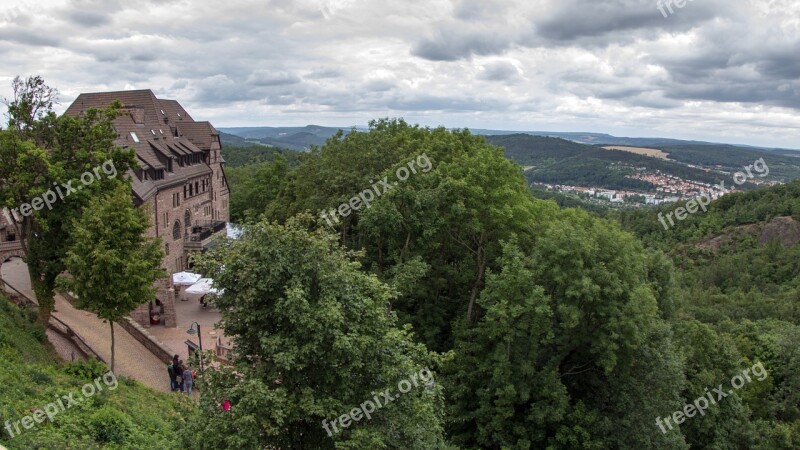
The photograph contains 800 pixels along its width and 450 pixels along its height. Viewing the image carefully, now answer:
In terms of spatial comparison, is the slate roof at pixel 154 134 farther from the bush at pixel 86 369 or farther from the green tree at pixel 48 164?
the bush at pixel 86 369

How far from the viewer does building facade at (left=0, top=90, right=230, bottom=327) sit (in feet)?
107

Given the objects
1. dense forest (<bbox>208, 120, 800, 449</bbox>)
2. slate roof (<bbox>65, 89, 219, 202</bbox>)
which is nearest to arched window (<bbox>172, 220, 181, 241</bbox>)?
slate roof (<bbox>65, 89, 219, 202</bbox>)

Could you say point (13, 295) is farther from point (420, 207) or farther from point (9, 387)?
point (420, 207)

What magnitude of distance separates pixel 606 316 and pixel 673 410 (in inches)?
213

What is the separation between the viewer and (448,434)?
26.7 metres

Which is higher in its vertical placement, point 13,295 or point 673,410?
point 13,295

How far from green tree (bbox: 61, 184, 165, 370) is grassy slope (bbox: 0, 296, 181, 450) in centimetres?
229

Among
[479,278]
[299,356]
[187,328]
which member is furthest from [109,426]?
Answer: [479,278]

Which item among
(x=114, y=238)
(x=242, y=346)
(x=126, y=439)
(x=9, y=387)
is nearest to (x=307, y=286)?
(x=242, y=346)

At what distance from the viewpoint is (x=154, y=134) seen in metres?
40.9

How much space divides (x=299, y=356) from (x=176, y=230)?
31714mm

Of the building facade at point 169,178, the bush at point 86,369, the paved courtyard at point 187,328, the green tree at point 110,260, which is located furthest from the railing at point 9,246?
the bush at point 86,369

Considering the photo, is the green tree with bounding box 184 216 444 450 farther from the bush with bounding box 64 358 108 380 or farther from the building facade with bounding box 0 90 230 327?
the building facade with bounding box 0 90 230 327

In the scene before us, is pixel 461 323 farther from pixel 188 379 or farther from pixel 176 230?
pixel 176 230
